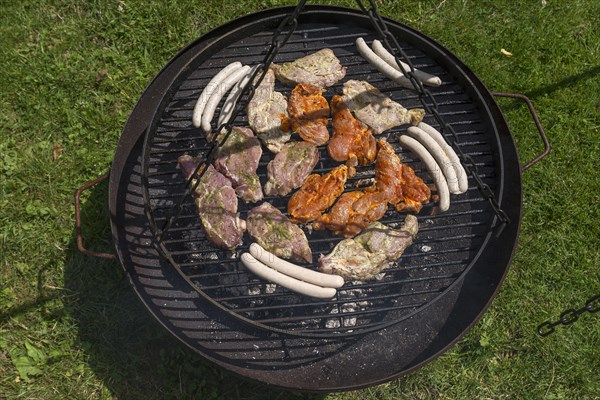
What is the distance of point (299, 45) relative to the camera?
15.8 feet

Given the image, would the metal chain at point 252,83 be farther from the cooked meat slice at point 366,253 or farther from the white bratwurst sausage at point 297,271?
the cooked meat slice at point 366,253

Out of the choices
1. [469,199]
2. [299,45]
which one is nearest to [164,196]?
[299,45]

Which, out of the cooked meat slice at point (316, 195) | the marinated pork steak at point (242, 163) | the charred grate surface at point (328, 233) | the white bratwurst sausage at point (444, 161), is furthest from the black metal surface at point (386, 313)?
→ the cooked meat slice at point (316, 195)

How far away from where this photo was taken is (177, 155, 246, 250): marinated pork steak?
13.3ft

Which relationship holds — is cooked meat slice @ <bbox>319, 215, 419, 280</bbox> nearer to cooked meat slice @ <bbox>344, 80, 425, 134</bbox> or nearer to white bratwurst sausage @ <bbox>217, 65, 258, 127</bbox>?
cooked meat slice @ <bbox>344, 80, 425, 134</bbox>

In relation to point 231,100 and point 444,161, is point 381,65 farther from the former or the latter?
point 231,100

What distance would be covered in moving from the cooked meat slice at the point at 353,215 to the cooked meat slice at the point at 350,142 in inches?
12.3

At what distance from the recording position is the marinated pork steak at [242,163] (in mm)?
4223

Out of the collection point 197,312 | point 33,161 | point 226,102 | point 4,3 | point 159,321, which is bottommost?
point 197,312

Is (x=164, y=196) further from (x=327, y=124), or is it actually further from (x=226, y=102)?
(x=327, y=124)

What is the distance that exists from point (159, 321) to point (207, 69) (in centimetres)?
225

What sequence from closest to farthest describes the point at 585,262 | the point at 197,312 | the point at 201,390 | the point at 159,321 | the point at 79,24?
the point at 159,321, the point at 197,312, the point at 201,390, the point at 585,262, the point at 79,24

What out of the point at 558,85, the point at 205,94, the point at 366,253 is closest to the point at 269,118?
the point at 205,94

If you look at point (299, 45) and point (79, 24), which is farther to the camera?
point (79, 24)
